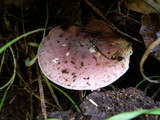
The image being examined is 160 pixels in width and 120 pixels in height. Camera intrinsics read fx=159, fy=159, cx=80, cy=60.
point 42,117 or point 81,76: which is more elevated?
point 81,76

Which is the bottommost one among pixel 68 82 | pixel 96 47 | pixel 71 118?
pixel 71 118

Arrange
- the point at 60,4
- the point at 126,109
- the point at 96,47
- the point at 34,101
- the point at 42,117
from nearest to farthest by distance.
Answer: the point at 126,109
the point at 42,117
the point at 60,4
the point at 96,47
the point at 34,101

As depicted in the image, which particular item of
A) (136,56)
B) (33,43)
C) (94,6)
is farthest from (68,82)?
(136,56)

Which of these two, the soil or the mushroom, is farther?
the soil

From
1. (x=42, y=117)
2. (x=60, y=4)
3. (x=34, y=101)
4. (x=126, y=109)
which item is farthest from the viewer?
(x=34, y=101)

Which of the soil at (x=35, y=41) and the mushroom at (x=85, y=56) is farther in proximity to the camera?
the soil at (x=35, y=41)

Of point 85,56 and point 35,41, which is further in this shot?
point 35,41

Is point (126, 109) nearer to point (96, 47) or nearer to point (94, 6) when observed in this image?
point (96, 47)

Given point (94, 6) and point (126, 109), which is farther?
point (94, 6)
